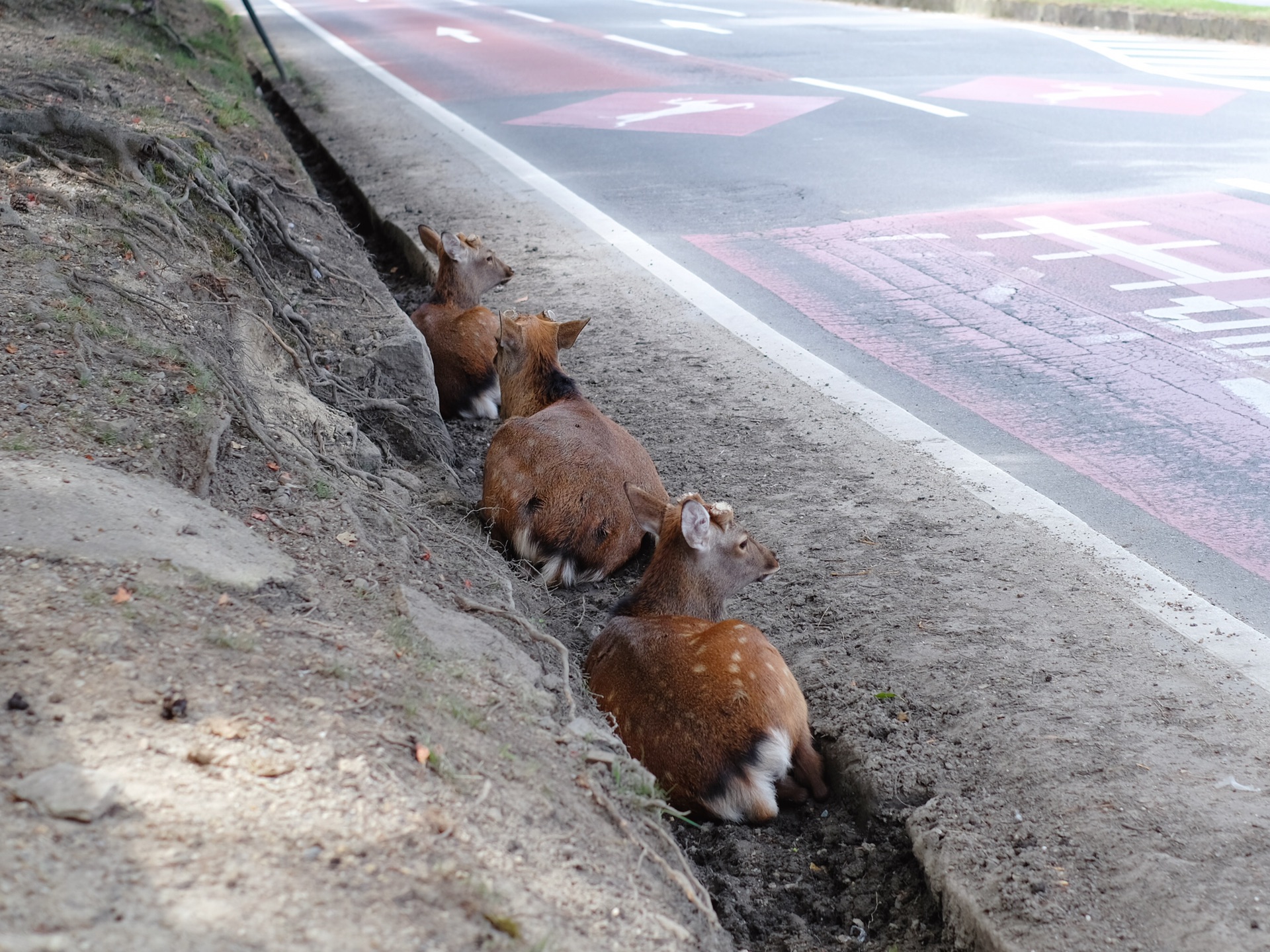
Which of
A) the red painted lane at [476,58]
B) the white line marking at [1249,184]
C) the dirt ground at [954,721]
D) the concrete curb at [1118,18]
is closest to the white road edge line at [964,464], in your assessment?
the dirt ground at [954,721]

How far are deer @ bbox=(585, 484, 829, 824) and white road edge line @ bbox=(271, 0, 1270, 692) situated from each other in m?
1.56

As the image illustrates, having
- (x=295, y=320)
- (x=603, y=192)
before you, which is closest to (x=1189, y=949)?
(x=295, y=320)

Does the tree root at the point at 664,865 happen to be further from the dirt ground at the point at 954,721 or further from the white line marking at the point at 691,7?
the white line marking at the point at 691,7

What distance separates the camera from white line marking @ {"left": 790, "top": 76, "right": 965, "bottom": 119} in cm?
1339

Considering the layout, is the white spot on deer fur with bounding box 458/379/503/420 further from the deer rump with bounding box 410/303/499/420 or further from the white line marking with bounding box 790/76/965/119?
the white line marking with bounding box 790/76/965/119

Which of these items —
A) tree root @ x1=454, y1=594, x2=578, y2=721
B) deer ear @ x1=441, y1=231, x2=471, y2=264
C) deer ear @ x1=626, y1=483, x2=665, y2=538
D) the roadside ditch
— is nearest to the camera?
the roadside ditch

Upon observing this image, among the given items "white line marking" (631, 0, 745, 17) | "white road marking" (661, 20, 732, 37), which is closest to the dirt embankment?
"white road marking" (661, 20, 732, 37)

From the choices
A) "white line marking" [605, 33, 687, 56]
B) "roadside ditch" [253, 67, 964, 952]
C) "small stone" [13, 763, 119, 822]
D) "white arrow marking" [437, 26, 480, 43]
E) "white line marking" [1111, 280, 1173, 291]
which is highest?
"white line marking" [605, 33, 687, 56]

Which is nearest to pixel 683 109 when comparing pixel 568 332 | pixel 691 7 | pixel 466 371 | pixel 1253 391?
pixel 466 371

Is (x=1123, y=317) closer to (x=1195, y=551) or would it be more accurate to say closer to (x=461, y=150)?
(x=1195, y=551)

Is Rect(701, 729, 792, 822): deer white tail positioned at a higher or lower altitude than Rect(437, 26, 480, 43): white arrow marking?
lower

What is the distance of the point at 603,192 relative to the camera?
10.9 metres

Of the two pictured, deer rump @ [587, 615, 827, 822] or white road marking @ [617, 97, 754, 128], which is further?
white road marking @ [617, 97, 754, 128]

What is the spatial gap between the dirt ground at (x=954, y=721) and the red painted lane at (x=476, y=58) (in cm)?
1122
